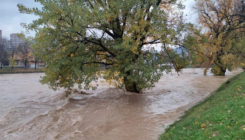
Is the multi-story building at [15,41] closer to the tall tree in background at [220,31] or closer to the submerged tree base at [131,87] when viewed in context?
the tall tree in background at [220,31]

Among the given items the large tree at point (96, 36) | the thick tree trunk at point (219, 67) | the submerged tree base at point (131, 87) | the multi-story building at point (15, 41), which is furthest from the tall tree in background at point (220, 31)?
the multi-story building at point (15, 41)

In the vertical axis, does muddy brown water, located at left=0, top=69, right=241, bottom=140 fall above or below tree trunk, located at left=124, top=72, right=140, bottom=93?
below

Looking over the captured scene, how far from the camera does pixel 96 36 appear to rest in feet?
46.3

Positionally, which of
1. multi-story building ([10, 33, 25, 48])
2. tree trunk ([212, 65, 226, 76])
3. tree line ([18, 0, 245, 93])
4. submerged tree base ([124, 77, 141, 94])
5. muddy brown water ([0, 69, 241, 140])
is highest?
multi-story building ([10, 33, 25, 48])

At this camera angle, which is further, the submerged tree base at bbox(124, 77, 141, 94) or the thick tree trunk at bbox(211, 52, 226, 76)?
the thick tree trunk at bbox(211, 52, 226, 76)

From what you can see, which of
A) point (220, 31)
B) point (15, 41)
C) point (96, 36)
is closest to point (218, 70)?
point (220, 31)

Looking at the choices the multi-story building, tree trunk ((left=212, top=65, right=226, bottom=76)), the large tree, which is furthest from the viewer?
the multi-story building

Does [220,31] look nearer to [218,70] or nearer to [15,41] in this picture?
[218,70]

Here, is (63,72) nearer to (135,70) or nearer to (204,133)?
(135,70)

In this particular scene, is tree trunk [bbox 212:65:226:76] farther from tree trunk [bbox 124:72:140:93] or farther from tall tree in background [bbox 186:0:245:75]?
tree trunk [bbox 124:72:140:93]

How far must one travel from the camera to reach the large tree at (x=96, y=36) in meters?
11.8

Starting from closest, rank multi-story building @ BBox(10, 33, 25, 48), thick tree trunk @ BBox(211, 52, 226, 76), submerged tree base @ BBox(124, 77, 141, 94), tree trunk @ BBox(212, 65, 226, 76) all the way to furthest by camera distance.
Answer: submerged tree base @ BBox(124, 77, 141, 94), thick tree trunk @ BBox(211, 52, 226, 76), tree trunk @ BBox(212, 65, 226, 76), multi-story building @ BBox(10, 33, 25, 48)

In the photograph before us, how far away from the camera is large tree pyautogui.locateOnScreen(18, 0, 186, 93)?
1177cm

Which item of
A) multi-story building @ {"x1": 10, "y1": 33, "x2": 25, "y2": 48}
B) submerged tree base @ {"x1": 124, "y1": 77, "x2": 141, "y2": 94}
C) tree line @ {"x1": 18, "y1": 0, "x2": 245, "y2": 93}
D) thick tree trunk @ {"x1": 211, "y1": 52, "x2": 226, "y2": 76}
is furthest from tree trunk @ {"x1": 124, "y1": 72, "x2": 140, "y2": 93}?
multi-story building @ {"x1": 10, "y1": 33, "x2": 25, "y2": 48}
